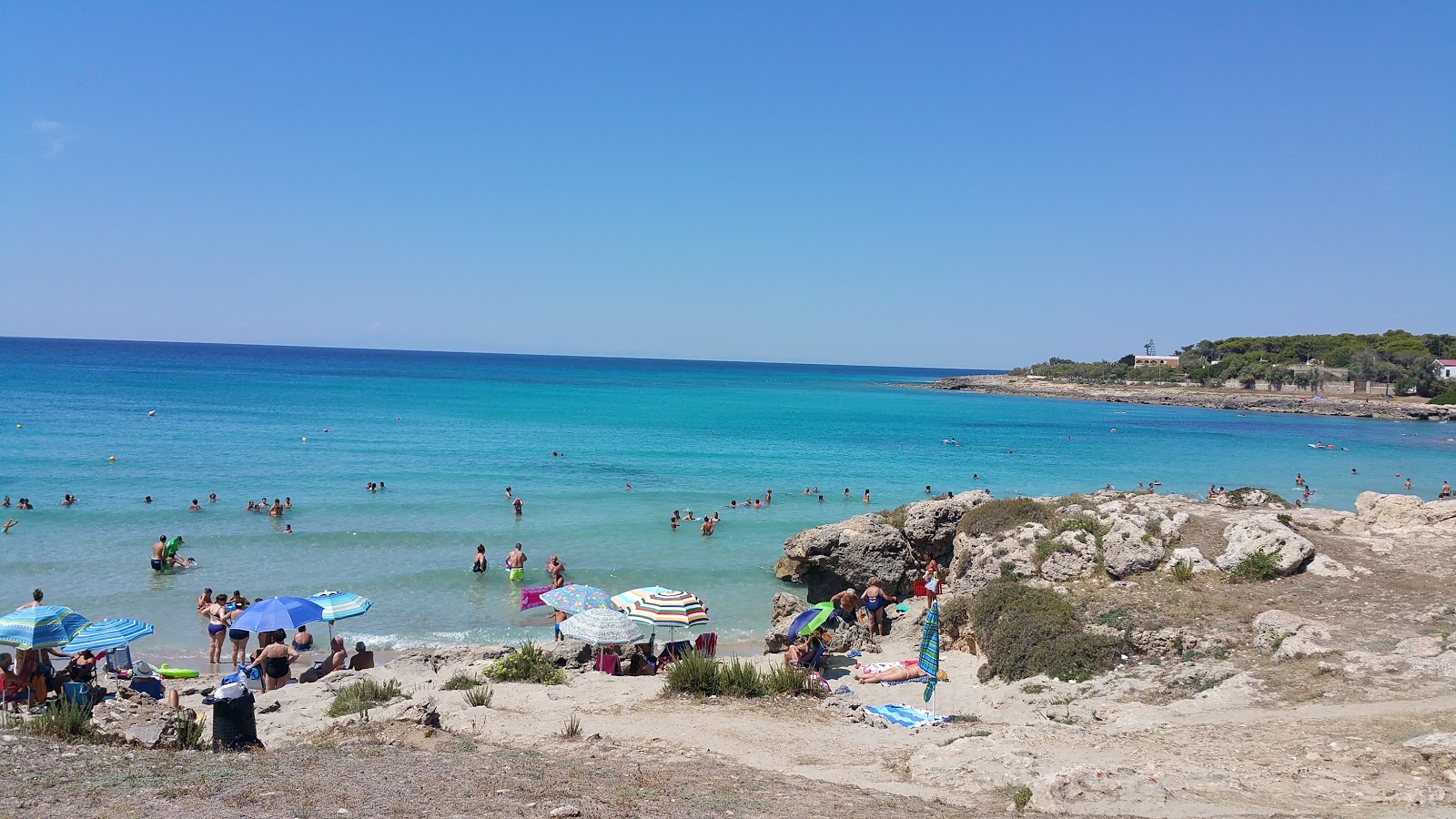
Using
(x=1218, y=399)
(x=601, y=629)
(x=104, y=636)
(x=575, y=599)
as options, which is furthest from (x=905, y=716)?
(x=1218, y=399)

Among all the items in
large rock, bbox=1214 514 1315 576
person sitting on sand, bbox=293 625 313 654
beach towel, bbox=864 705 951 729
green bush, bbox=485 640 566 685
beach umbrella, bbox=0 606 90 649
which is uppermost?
large rock, bbox=1214 514 1315 576

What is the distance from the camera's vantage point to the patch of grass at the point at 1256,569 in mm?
12969

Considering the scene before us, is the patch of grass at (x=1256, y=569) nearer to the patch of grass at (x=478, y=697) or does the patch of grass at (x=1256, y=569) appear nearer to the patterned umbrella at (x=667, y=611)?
the patterned umbrella at (x=667, y=611)

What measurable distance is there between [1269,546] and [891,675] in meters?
6.72

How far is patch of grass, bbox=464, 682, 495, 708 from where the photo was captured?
10.8m

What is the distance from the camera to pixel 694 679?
11.3m

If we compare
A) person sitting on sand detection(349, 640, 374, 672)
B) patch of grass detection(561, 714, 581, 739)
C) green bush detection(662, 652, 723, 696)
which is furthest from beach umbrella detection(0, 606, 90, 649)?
green bush detection(662, 652, 723, 696)

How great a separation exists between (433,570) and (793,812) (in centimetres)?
1670

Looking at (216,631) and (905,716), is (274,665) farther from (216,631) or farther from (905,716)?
(905,716)

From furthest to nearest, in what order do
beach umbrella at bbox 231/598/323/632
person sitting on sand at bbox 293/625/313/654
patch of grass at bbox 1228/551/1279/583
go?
1. person sitting on sand at bbox 293/625/313/654
2. beach umbrella at bbox 231/598/323/632
3. patch of grass at bbox 1228/551/1279/583

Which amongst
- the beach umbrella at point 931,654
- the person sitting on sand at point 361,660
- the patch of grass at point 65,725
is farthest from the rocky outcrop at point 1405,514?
the patch of grass at point 65,725

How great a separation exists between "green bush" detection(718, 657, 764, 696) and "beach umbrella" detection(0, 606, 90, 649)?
32.0 ft

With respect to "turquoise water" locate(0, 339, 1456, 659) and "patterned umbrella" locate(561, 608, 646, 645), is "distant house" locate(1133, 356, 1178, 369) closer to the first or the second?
"turquoise water" locate(0, 339, 1456, 659)

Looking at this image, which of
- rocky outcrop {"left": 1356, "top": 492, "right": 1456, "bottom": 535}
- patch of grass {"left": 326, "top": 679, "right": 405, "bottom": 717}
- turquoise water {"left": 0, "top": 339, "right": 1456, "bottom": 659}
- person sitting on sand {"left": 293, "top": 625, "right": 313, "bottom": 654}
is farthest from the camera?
turquoise water {"left": 0, "top": 339, "right": 1456, "bottom": 659}
